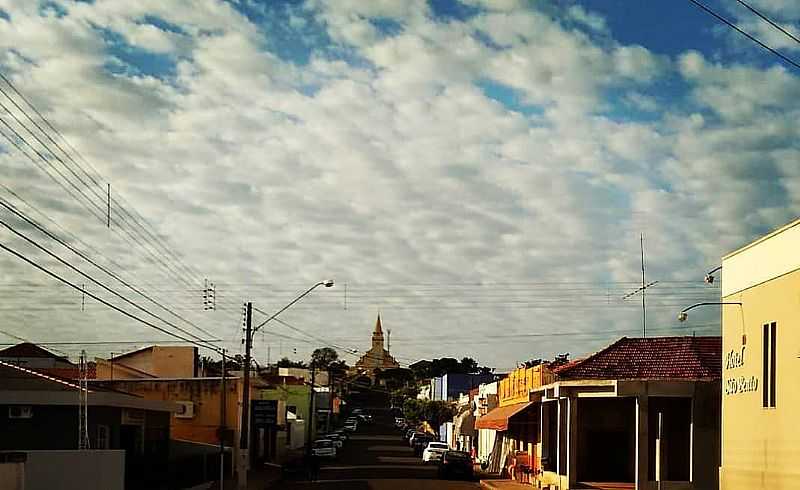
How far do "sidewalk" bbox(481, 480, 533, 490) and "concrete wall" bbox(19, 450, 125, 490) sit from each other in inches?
834

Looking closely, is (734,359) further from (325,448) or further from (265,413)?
(325,448)

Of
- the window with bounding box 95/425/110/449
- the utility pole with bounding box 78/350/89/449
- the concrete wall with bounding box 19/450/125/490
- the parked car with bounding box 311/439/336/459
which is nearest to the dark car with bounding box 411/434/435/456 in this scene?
the parked car with bounding box 311/439/336/459

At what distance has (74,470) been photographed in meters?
24.2

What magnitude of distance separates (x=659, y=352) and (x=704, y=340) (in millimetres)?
1701

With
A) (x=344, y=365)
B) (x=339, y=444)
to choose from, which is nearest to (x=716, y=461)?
(x=339, y=444)

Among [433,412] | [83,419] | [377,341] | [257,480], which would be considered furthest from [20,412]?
[377,341]

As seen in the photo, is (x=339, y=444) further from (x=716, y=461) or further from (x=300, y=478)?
(x=716, y=461)

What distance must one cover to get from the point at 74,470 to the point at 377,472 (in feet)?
97.4

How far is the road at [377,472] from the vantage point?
4362cm

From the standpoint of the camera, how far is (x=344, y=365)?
181 meters

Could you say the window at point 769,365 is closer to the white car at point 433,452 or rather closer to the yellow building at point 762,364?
the yellow building at point 762,364

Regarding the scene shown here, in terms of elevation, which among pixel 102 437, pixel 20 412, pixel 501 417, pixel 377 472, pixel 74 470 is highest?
pixel 20 412

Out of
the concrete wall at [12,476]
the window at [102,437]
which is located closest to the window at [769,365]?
the concrete wall at [12,476]

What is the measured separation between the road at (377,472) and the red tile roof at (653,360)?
23.0 ft
